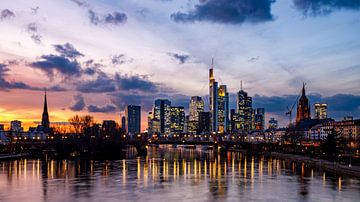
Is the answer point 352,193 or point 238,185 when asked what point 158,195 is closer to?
point 238,185

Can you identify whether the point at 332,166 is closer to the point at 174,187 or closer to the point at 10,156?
the point at 174,187

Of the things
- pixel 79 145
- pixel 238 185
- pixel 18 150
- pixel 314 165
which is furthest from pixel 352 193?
pixel 18 150

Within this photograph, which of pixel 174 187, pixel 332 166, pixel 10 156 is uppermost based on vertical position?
pixel 332 166

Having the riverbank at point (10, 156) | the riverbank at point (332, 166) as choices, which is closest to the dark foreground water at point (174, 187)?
the riverbank at point (332, 166)

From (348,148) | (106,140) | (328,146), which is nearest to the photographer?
(328,146)

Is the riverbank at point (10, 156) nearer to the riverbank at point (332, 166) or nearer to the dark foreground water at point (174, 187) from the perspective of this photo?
the dark foreground water at point (174, 187)

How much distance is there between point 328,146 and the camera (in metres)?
120

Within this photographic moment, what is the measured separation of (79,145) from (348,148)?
95.6 m

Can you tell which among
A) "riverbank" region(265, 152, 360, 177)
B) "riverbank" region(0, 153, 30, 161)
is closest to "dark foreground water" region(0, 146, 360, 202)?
"riverbank" region(265, 152, 360, 177)

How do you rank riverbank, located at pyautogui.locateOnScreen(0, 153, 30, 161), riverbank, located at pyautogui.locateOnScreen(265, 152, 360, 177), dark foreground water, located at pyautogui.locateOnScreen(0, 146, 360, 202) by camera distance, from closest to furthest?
dark foreground water, located at pyautogui.locateOnScreen(0, 146, 360, 202) < riverbank, located at pyautogui.locateOnScreen(265, 152, 360, 177) < riverbank, located at pyautogui.locateOnScreen(0, 153, 30, 161)

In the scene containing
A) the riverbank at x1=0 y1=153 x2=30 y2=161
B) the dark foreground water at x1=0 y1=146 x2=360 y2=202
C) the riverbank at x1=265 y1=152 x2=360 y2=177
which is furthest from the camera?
the riverbank at x1=0 y1=153 x2=30 y2=161

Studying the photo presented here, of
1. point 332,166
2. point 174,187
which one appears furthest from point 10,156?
point 332,166

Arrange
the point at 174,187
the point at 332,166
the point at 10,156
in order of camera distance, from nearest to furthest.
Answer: the point at 174,187, the point at 332,166, the point at 10,156

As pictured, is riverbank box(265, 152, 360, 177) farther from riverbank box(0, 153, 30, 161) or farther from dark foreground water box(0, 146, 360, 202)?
riverbank box(0, 153, 30, 161)
